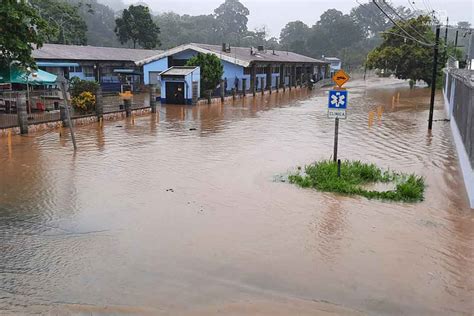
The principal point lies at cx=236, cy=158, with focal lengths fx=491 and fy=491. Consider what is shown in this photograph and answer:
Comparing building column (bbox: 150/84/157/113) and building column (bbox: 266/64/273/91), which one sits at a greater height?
building column (bbox: 266/64/273/91)

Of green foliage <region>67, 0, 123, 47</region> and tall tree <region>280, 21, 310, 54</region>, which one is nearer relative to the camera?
green foliage <region>67, 0, 123, 47</region>

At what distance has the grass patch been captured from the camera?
467 inches

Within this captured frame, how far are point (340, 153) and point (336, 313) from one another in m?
11.7

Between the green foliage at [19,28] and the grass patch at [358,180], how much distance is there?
12.7m

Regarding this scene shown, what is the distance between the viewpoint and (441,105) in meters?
38.3

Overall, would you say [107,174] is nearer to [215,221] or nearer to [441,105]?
[215,221]

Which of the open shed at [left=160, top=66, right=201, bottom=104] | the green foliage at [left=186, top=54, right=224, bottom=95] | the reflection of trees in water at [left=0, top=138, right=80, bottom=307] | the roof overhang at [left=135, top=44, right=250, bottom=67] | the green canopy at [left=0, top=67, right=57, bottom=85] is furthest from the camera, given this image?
the roof overhang at [left=135, top=44, right=250, bottom=67]

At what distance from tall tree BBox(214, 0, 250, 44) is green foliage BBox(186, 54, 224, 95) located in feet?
274

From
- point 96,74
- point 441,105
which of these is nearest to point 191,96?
point 96,74

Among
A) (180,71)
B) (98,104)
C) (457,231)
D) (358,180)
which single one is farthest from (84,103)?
(457,231)

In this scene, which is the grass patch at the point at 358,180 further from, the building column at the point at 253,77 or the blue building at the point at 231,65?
the building column at the point at 253,77

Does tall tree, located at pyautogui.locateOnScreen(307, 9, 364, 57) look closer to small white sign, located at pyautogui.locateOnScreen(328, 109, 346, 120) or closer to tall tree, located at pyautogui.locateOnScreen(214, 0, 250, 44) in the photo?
tall tree, located at pyautogui.locateOnScreen(214, 0, 250, 44)

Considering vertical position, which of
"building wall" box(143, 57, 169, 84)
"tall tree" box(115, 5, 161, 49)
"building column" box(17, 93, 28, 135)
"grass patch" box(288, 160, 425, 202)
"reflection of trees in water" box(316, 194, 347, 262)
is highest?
"tall tree" box(115, 5, 161, 49)

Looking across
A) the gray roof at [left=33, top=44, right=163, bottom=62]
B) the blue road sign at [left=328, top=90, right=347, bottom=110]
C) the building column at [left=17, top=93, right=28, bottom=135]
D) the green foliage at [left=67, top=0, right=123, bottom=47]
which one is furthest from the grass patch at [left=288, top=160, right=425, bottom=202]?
the green foliage at [left=67, top=0, right=123, bottom=47]
